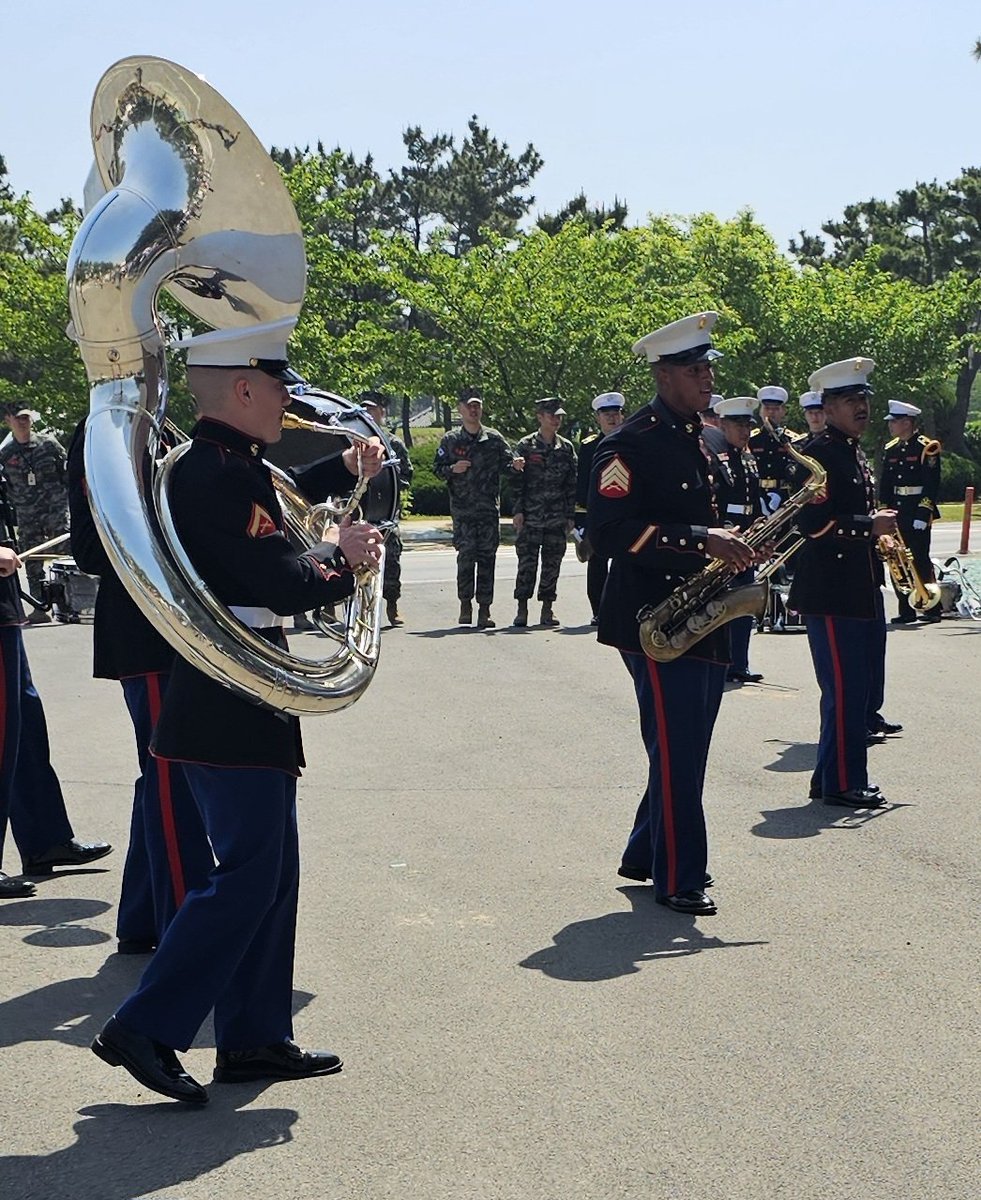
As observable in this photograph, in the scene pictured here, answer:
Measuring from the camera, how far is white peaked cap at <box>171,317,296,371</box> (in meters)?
4.06

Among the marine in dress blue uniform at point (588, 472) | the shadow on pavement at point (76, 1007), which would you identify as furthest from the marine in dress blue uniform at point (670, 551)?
the marine in dress blue uniform at point (588, 472)

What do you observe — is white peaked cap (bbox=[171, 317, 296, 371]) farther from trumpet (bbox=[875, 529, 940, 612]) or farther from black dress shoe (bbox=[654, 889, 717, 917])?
→ trumpet (bbox=[875, 529, 940, 612])

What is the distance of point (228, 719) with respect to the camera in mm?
4102

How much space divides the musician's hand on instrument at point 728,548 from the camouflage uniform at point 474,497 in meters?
8.59

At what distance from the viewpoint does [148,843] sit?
502 centimetres

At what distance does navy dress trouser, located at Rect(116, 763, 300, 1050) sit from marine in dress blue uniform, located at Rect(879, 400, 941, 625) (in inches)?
431

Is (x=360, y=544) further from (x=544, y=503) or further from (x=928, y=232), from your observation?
(x=928, y=232)

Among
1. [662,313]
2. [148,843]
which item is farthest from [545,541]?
[662,313]

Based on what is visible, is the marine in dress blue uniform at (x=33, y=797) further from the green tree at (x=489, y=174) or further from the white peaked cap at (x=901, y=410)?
the green tree at (x=489, y=174)

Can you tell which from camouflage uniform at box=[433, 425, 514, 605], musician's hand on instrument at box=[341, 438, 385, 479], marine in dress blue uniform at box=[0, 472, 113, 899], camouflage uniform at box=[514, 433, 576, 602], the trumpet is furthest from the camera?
camouflage uniform at box=[514, 433, 576, 602]

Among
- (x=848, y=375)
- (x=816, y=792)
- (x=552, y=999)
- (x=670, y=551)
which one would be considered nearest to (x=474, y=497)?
(x=848, y=375)

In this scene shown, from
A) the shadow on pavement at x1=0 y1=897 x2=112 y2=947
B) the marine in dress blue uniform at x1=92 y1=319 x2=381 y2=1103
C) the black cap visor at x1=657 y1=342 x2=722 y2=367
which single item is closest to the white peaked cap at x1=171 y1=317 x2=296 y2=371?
the marine in dress blue uniform at x1=92 y1=319 x2=381 y2=1103

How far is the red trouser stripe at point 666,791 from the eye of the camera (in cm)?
579

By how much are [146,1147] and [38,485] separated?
37.6 ft
